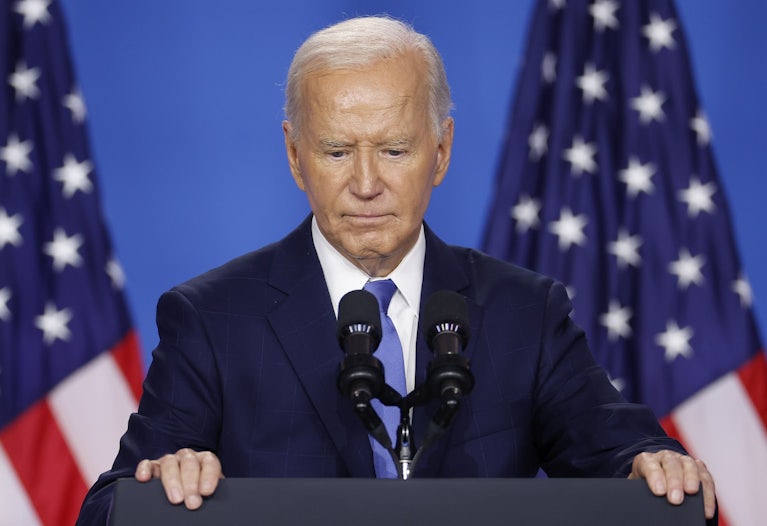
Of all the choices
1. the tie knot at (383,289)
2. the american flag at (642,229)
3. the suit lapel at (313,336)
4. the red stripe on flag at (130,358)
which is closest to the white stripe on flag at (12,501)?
the red stripe on flag at (130,358)

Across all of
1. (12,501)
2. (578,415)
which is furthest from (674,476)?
(12,501)


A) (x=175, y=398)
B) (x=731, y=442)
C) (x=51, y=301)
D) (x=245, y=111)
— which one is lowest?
(x=175, y=398)

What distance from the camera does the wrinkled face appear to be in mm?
2094

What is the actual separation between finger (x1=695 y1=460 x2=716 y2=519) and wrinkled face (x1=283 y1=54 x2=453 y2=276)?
2.35 ft

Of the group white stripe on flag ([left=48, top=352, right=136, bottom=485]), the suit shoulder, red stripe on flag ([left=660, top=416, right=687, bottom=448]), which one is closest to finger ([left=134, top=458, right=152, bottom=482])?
the suit shoulder

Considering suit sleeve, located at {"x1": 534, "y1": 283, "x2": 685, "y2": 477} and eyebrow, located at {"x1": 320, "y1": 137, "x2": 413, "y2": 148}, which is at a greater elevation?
eyebrow, located at {"x1": 320, "y1": 137, "x2": 413, "y2": 148}

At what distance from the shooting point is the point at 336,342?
212 centimetres

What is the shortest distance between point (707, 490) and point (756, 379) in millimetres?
2144

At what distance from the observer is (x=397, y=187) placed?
2.13m

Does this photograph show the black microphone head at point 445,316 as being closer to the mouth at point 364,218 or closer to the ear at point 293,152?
the mouth at point 364,218

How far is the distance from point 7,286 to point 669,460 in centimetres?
241

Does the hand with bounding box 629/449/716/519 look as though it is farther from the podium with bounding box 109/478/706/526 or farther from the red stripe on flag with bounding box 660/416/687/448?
the red stripe on flag with bounding box 660/416/687/448

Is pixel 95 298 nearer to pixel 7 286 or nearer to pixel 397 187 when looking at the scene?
pixel 7 286

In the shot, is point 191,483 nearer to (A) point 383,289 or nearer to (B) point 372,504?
(B) point 372,504
